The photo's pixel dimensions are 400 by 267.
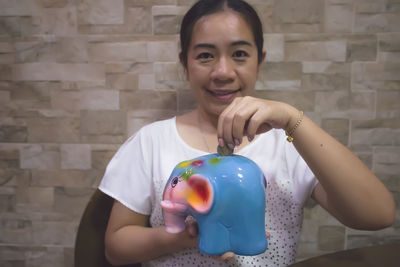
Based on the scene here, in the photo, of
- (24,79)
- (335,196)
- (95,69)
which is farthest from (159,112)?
(335,196)

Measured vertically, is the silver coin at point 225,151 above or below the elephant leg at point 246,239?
above

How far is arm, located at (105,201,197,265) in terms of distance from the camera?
2.39 feet

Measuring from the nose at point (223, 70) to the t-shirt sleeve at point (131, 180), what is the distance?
0.30 meters

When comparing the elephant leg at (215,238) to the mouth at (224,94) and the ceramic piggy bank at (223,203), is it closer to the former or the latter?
the ceramic piggy bank at (223,203)

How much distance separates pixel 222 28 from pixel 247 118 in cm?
30

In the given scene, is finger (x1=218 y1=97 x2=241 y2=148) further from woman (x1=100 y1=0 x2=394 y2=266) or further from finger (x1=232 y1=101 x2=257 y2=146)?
woman (x1=100 y1=0 x2=394 y2=266)

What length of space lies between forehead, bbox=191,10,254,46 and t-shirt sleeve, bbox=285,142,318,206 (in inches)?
13.8

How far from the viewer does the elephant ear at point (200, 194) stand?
0.56m

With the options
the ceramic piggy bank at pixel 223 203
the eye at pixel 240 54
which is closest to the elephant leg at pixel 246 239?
the ceramic piggy bank at pixel 223 203

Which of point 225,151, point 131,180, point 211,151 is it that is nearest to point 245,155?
point 211,151

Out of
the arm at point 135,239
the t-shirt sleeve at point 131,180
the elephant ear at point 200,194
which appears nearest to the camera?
the elephant ear at point 200,194

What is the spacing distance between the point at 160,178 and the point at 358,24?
0.90 meters

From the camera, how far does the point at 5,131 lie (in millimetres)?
1203

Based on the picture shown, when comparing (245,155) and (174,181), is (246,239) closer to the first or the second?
(174,181)
